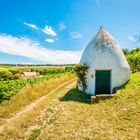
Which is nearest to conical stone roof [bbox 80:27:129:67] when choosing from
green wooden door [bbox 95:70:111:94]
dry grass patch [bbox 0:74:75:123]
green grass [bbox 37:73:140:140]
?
green wooden door [bbox 95:70:111:94]

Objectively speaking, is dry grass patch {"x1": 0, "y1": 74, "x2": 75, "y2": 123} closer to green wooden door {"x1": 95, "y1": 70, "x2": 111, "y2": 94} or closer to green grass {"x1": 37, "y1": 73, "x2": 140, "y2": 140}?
green grass {"x1": 37, "y1": 73, "x2": 140, "y2": 140}

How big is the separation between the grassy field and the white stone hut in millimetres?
2152

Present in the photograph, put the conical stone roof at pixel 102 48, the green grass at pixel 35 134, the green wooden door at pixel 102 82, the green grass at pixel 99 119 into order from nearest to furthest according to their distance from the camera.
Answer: the green grass at pixel 99 119 → the green grass at pixel 35 134 → the green wooden door at pixel 102 82 → the conical stone roof at pixel 102 48

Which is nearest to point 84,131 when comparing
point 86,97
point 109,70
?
point 86,97

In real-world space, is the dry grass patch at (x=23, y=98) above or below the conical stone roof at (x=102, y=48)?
below

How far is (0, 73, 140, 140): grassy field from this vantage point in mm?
11609

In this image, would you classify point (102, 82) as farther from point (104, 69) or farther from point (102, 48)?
point (102, 48)

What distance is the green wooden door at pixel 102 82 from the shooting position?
1909cm

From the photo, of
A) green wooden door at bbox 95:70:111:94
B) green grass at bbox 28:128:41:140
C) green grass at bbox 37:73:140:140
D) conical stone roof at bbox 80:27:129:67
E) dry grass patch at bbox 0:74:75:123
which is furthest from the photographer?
conical stone roof at bbox 80:27:129:67

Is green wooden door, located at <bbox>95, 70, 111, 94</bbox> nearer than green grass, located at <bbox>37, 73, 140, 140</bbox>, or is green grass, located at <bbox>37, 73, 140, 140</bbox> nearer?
green grass, located at <bbox>37, 73, 140, 140</bbox>

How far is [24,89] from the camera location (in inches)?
876

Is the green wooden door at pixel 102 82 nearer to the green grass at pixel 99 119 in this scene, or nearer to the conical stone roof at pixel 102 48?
the conical stone roof at pixel 102 48

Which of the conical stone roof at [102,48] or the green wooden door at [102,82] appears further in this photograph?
the conical stone roof at [102,48]

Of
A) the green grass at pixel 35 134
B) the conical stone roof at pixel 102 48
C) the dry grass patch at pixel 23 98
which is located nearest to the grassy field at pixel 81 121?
the green grass at pixel 35 134
